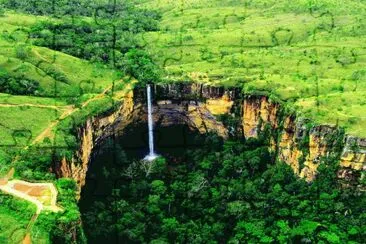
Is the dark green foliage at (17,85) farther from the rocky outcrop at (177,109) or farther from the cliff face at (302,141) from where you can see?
the cliff face at (302,141)

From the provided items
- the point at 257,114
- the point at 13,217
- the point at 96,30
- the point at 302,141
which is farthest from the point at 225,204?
the point at 96,30

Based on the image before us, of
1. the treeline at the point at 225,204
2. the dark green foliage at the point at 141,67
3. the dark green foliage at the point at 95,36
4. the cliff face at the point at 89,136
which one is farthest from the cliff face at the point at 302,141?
the dark green foliage at the point at 95,36

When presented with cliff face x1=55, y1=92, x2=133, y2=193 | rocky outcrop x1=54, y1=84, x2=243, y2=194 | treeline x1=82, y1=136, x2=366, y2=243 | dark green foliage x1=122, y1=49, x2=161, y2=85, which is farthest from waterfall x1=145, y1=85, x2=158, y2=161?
treeline x1=82, y1=136, x2=366, y2=243

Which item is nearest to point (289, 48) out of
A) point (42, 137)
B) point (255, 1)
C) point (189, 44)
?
point (189, 44)

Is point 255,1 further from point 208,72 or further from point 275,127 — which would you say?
point 275,127

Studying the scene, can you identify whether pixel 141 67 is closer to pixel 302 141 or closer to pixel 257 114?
pixel 257 114

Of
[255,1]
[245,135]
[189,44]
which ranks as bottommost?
[245,135]
